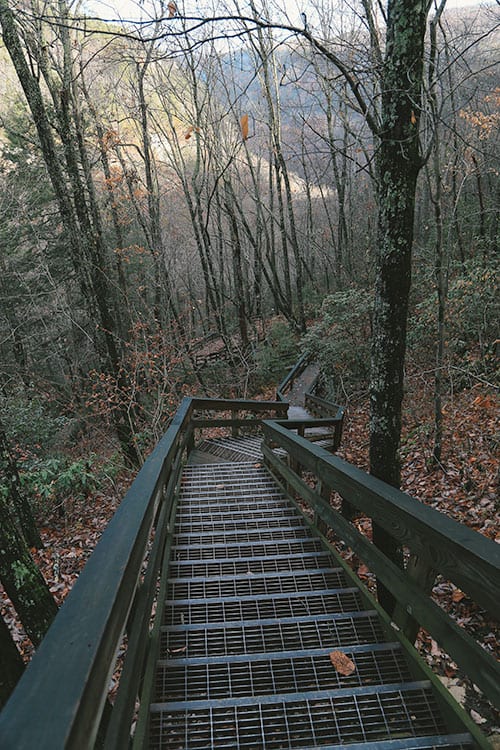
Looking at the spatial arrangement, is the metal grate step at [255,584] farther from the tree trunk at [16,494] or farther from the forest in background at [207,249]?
the tree trunk at [16,494]

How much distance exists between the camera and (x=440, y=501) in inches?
264

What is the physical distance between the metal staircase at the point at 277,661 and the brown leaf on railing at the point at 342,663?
2 cm

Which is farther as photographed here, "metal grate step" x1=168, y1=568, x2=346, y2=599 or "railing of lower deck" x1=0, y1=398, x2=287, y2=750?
"metal grate step" x1=168, y1=568, x2=346, y2=599

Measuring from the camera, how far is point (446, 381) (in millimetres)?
Answer: 10969

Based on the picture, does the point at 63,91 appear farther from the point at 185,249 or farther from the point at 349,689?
the point at 185,249

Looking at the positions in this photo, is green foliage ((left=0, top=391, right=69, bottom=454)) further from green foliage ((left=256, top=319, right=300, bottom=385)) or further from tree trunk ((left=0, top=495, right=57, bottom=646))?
green foliage ((left=256, top=319, right=300, bottom=385))

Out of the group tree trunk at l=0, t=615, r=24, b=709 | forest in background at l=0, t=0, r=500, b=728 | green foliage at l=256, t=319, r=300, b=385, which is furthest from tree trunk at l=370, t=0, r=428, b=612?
green foliage at l=256, t=319, r=300, b=385

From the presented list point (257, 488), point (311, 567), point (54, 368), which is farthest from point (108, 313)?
point (54, 368)

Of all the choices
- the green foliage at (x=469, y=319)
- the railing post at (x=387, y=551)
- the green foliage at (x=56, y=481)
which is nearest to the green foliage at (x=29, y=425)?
the green foliage at (x=56, y=481)

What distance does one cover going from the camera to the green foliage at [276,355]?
18.9m

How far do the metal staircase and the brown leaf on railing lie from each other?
2 centimetres

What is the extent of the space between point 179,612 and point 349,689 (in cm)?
126

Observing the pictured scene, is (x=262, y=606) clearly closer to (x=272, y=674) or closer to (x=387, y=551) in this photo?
(x=272, y=674)

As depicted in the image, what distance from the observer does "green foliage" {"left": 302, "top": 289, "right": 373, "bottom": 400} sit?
13648mm
